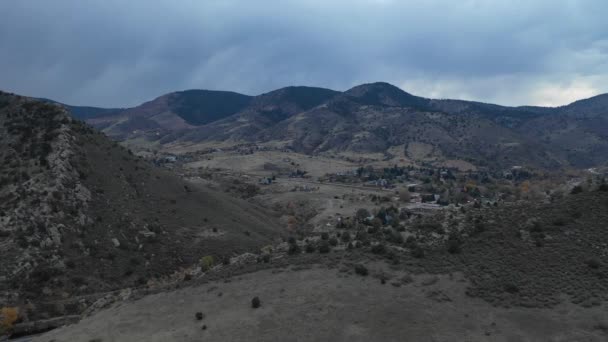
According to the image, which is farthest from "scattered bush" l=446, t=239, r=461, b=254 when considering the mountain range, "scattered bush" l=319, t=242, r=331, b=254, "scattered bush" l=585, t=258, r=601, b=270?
the mountain range

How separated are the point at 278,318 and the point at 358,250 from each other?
16.5 m

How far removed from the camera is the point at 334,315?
125ft

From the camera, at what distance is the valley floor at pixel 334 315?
35250 millimetres

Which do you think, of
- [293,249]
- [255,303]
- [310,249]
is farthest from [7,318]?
[310,249]

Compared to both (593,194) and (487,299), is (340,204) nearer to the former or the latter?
(593,194)

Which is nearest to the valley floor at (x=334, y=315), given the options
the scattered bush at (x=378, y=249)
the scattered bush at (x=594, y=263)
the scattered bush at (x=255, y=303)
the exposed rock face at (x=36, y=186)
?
the scattered bush at (x=255, y=303)

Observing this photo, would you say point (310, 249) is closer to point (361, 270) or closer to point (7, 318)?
point (361, 270)

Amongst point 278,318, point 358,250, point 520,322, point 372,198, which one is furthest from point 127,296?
point 372,198

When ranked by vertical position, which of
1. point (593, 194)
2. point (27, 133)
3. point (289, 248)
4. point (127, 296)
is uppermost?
point (27, 133)

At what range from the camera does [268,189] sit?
168m

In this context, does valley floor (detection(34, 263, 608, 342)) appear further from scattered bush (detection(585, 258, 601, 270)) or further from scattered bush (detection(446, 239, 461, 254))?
scattered bush (detection(585, 258, 601, 270))

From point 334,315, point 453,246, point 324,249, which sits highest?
point 453,246

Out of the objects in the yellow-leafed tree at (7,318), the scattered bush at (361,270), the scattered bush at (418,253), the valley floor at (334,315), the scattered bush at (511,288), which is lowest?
the yellow-leafed tree at (7,318)

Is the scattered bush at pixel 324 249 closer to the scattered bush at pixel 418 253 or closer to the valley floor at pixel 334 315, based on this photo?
the valley floor at pixel 334 315
